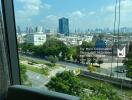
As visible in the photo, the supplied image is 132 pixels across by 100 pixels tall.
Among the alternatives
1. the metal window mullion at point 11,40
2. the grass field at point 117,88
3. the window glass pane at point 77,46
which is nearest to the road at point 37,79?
the window glass pane at point 77,46

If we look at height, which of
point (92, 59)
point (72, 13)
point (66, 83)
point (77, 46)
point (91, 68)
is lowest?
point (66, 83)

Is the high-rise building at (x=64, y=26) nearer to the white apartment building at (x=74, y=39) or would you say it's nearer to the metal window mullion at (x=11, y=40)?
the white apartment building at (x=74, y=39)

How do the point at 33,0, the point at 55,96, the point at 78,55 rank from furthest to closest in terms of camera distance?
the point at 33,0
the point at 78,55
the point at 55,96

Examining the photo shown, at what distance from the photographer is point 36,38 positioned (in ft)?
12.3

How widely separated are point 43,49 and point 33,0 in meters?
0.64

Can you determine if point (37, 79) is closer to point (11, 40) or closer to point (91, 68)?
point (11, 40)

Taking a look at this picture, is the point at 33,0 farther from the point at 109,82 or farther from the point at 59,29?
the point at 109,82

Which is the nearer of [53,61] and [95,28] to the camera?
[95,28]

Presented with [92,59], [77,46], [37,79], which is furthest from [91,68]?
[37,79]

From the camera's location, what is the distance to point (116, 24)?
9.90 feet

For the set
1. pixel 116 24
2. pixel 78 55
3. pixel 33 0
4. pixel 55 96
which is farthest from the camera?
pixel 33 0

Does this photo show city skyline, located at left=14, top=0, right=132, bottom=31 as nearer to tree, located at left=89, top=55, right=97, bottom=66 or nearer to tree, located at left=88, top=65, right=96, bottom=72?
tree, located at left=89, top=55, right=97, bottom=66

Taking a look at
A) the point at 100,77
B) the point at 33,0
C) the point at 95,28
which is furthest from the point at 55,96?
the point at 33,0

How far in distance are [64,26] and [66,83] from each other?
0.73 metres
